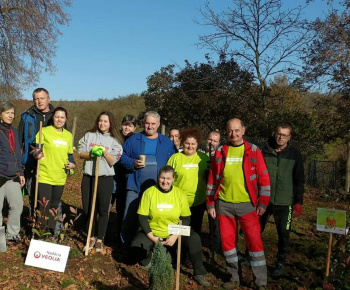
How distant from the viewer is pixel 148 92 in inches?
630

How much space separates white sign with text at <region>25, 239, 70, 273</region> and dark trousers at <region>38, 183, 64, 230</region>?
21.1 inches

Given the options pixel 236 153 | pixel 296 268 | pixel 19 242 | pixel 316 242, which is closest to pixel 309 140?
pixel 316 242

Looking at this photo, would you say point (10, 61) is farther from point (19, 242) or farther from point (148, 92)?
point (19, 242)

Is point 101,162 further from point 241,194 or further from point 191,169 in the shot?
point 241,194

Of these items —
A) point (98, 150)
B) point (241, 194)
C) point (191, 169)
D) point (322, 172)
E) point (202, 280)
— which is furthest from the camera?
point (322, 172)

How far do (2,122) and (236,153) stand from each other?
9.70 feet

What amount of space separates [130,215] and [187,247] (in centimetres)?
90

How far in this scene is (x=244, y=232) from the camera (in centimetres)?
419

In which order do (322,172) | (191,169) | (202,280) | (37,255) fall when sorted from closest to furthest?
(202,280), (37,255), (191,169), (322,172)

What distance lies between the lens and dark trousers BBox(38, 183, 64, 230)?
4.86m

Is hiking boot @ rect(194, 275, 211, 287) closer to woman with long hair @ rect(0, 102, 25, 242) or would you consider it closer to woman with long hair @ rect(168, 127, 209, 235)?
woman with long hair @ rect(168, 127, 209, 235)

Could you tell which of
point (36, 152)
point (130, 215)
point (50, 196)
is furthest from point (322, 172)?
point (36, 152)

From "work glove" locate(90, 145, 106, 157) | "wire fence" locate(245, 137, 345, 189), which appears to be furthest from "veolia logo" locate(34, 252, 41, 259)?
"wire fence" locate(245, 137, 345, 189)

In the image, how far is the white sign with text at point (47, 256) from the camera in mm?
4348
